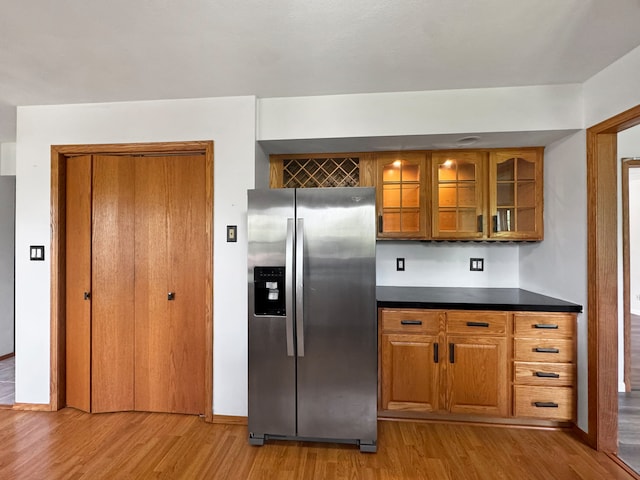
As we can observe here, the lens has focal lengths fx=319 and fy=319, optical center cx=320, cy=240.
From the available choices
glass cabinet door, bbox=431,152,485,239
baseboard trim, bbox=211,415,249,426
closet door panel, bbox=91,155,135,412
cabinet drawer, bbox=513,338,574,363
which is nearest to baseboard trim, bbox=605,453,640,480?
cabinet drawer, bbox=513,338,574,363

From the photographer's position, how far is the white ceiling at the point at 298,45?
1551 mm

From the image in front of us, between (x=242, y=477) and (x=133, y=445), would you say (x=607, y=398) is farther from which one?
(x=133, y=445)

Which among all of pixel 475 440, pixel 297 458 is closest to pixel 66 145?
pixel 297 458

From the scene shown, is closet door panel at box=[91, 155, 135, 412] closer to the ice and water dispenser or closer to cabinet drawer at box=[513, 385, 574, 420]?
the ice and water dispenser

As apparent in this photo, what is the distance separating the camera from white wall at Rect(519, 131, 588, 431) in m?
2.26

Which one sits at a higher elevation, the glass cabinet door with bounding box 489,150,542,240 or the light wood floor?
the glass cabinet door with bounding box 489,150,542,240

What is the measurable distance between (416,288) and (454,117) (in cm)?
152

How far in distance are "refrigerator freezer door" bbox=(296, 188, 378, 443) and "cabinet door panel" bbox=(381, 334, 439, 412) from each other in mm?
387

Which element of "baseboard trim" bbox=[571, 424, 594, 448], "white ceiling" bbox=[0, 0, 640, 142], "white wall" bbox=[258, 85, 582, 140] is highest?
"white ceiling" bbox=[0, 0, 640, 142]

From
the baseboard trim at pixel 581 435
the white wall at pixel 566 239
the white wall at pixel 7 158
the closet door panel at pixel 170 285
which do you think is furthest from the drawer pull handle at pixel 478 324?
the white wall at pixel 7 158

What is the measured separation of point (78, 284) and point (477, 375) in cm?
322

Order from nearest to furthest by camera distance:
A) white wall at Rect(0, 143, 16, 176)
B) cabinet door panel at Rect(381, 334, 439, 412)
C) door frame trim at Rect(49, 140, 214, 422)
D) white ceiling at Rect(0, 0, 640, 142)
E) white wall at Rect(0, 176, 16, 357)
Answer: white ceiling at Rect(0, 0, 640, 142)
cabinet door panel at Rect(381, 334, 439, 412)
door frame trim at Rect(49, 140, 214, 422)
white wall at Rect(0, 143, 16, 176)
white wall at Rect(0, 176, 16, 357)

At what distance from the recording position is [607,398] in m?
2.11

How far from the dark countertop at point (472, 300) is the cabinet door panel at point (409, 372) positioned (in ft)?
0.86
